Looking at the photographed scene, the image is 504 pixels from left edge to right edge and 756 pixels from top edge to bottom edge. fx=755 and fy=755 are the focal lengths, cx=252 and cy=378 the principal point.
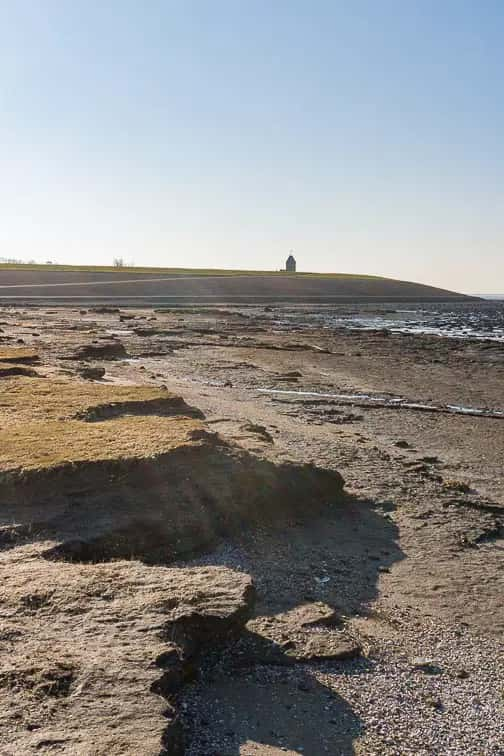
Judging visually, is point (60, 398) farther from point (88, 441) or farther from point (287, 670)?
point (287, 670)

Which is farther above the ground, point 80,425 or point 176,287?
point 176,287

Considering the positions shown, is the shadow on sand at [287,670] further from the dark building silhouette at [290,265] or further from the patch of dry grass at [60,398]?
the dark building silhouette at [290,265]

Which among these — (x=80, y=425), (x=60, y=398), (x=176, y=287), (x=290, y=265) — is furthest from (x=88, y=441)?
(x=290, y=265)

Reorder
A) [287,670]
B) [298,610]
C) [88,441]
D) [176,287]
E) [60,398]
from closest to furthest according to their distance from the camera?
[287,670] → [298,610] → [88,441] → [60,398] → [176,287]

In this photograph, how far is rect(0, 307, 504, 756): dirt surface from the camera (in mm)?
4012

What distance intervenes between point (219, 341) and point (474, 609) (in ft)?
76.6

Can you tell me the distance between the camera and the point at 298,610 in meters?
5.65

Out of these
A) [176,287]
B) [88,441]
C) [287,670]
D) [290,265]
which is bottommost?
[287,670]

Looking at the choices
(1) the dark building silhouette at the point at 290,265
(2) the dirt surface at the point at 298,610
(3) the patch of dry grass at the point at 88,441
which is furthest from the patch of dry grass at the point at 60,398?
(1) the dark building silhouette at the point at 290,265

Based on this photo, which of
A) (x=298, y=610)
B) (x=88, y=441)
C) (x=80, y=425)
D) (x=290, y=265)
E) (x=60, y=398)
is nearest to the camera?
(x=298, y=610)

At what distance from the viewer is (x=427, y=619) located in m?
5.72

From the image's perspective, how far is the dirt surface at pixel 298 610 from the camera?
4.01 meters

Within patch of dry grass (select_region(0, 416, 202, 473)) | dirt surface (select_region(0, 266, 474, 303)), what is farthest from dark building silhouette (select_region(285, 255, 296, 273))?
patch of dry grass (select_region(0, 416, 202, 473))

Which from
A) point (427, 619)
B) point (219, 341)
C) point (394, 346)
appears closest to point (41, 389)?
point (427, 619)
